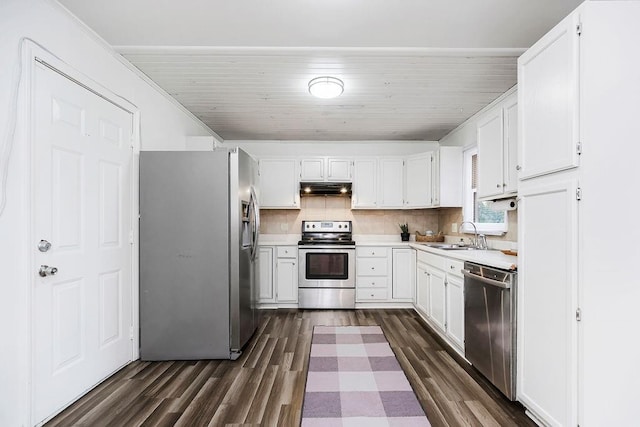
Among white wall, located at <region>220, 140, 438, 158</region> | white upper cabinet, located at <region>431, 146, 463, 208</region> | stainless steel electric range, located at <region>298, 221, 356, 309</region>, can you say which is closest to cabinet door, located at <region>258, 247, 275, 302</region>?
stainless steel electric range, located at <region>298, 221, 356, 309</region>

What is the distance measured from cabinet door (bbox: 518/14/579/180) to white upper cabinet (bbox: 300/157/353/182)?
284cm

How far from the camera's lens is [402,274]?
4.38 m

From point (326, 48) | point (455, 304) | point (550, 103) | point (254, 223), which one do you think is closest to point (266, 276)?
point (254, 223)

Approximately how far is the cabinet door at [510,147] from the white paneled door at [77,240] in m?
3.20

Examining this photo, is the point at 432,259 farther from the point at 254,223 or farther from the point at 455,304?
the point at 254,223

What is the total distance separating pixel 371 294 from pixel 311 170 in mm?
2022

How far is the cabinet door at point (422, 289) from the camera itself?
12.1ft

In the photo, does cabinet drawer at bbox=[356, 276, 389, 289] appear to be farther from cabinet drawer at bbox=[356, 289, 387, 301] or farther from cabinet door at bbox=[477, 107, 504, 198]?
cabinet door at bbox=[477, 107, 504, 198]

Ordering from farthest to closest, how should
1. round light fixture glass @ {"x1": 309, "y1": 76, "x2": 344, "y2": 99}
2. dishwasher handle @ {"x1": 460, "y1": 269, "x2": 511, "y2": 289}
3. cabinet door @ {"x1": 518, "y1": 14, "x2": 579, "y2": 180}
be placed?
round light fixture glass @ {"x1": 309, "y1": 76, "x2": 344, "y2": 99}, dishwasher handle @ {"x1": 460, "y1": 269, "x2": 511, "y2": 289}, cabinet door @ {"x1": 518, "y1": 14, "x2": 579, "y2": 180}

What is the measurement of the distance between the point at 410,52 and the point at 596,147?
4.79 feet

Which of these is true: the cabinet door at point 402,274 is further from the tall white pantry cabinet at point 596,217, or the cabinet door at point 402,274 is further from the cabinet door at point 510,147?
the tall white pantry cabinet at point 596,217

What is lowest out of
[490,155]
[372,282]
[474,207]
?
[372,282]

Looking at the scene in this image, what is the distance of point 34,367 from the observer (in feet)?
5.81

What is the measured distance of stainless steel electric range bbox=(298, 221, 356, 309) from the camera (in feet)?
14.3
